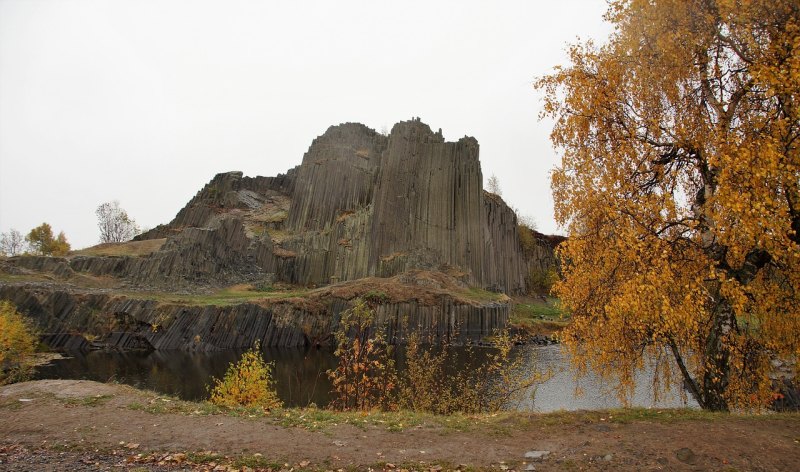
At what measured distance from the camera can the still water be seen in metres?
21.3

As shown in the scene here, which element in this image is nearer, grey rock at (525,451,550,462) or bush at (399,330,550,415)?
grey rock at (525,451,550,462)

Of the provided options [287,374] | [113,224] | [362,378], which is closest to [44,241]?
[113,224]

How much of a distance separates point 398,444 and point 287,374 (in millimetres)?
23333

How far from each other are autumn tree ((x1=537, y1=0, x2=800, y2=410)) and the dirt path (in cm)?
171

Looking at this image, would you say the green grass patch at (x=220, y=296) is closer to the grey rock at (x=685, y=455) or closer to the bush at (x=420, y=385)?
the bush at (x=420, y=385)

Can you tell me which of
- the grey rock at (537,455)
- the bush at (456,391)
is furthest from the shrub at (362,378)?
the grey rock at (537,455)

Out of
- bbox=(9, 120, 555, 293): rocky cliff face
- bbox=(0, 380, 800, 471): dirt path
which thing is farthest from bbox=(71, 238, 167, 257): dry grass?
bbox=(0, 380, 800, 471): dirt path

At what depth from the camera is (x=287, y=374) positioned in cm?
→ 3034

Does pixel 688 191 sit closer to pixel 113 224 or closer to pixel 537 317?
pixel 537 317

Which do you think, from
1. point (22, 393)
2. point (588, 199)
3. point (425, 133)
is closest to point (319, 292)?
point (425, 133)

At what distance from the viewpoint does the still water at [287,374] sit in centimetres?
2131

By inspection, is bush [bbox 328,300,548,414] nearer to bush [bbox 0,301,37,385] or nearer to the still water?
the still water

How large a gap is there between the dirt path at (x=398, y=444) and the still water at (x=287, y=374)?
7.60 m

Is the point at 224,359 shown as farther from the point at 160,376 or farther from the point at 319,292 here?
the point at 319,292
